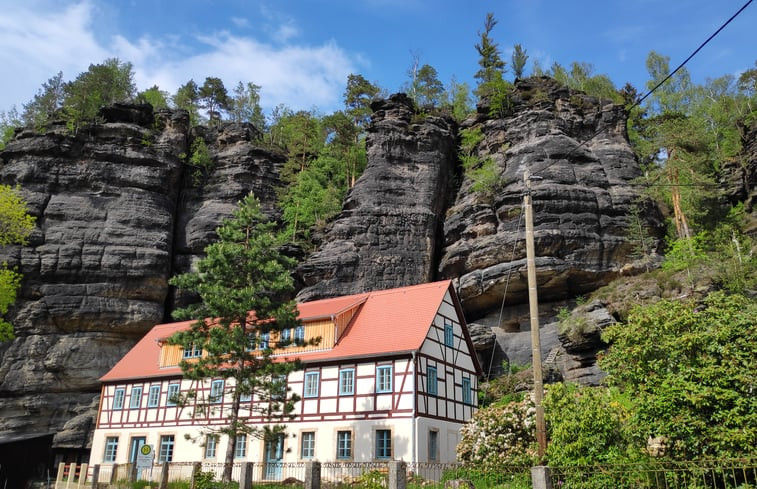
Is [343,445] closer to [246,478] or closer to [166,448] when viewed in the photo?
[246,478]

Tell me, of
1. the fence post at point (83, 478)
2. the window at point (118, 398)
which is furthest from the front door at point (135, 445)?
the fence post at point (83, 478)

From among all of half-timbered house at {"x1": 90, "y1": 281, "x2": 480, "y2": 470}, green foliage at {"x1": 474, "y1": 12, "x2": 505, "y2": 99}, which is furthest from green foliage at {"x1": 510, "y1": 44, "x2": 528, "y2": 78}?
half-timbered house at {"x1": 90, "y1": 281, "x2": 480, "y2": 470}

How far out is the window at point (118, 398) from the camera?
31.2 m

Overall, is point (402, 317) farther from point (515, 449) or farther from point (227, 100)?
point (227, 100)

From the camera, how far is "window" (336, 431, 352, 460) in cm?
2398

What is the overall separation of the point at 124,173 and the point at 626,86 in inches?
1724

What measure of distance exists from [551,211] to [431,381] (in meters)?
16.0

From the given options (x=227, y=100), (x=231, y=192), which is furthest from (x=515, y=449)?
(x=227, y=100)

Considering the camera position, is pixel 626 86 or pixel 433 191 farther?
pixel 626 86

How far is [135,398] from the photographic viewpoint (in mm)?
30938

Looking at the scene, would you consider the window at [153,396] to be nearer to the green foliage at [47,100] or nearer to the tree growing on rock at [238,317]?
the tree growing on rock at [238,317]

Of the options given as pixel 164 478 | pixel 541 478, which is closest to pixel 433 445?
pixel 164 478

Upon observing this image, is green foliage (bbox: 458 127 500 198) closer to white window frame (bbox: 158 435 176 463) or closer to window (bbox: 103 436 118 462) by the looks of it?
white window frame (bbox: 158 435 176 463)

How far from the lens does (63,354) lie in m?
36.2
